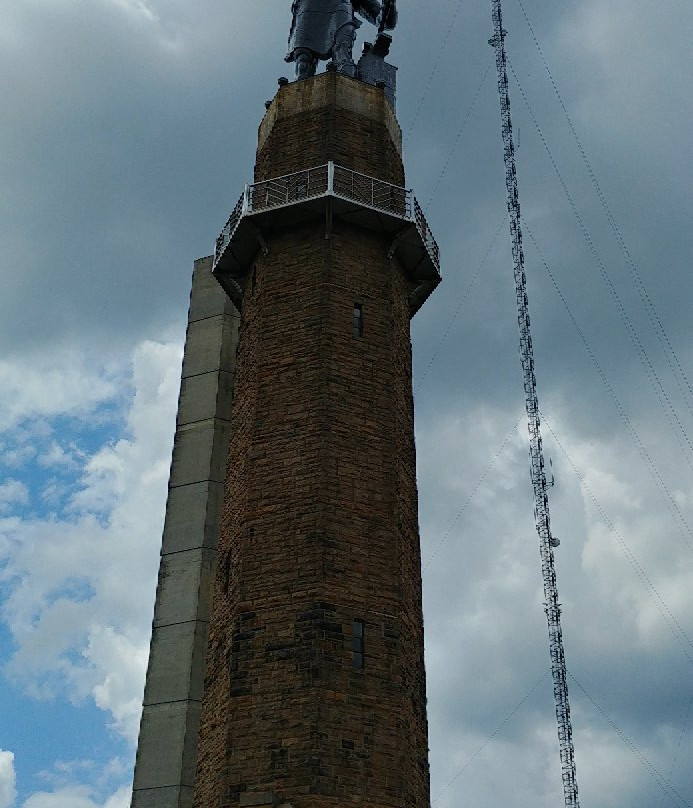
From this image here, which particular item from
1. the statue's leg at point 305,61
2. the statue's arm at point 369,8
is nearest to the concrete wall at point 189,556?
the statue's leg at point 305,61

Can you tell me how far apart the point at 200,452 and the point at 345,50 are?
50.5 ft

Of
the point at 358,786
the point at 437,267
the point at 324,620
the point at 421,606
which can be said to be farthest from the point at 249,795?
the point at 437,267

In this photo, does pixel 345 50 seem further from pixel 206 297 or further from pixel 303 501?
pixel 303 501

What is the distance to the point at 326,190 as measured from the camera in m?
30.4

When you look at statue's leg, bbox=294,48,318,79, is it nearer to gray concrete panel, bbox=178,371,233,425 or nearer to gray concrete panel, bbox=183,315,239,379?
gray concrete panel, bbox=183,315,239,379

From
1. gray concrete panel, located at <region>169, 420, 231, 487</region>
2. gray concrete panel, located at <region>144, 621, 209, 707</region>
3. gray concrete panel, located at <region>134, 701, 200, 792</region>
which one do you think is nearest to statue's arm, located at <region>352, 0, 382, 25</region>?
gray concrete panel, located at <region>169, 420, 231, 487</region>

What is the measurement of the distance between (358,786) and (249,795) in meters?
2.32

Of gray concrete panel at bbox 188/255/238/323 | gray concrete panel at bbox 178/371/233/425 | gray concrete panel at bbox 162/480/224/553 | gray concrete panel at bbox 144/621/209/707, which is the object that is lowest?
gray concrete panel at bbox 144/621/209/707

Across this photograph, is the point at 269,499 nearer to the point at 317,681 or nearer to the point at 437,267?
the point at 317,681

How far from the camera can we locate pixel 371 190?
31453mm

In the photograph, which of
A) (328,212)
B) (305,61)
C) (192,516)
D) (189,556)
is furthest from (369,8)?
(189,556)

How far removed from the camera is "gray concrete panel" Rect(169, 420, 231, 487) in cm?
3403

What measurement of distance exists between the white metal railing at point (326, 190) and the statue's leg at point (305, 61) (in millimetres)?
7048

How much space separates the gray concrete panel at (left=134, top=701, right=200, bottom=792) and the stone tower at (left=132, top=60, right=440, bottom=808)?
0.20 feet
